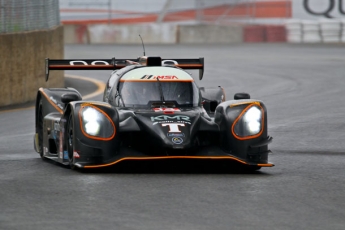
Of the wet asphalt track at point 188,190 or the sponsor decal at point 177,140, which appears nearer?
the wet asphalt track at point 188,190

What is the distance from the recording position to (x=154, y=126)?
10367 mm

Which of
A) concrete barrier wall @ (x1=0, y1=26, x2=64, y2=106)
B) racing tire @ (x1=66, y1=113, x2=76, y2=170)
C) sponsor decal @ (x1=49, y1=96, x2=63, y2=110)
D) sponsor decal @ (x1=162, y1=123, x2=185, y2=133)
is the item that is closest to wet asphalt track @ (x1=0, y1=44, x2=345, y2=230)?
racing tire @ (x1=66, y1=113, x2=76, y2=170)

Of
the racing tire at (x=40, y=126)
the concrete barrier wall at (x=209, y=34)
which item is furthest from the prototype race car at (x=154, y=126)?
the concrete barrier wall at (x=209, y=34)

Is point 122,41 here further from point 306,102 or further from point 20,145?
point 20,145

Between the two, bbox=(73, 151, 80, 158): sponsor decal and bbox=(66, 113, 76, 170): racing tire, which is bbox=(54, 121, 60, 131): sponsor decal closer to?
bbox=(66, 113, 76, 170): racing tire

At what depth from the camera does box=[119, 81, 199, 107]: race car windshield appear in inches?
450

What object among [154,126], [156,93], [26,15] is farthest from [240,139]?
[26,15]

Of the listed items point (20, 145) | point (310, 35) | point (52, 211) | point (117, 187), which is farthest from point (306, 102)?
point (310, 35)

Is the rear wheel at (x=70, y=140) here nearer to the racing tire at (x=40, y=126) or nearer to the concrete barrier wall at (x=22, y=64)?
the racing tire at (x=40, y=126)

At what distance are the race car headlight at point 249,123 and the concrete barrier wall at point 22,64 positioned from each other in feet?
28.8

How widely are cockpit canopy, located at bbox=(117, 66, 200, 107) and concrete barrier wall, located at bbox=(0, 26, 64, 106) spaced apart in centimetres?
A: 749

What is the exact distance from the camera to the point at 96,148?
408 inches

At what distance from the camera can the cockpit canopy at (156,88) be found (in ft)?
37.6

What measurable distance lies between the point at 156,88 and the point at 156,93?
79 mm
